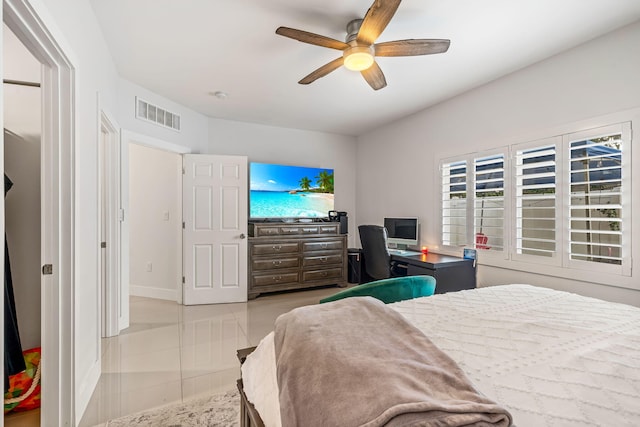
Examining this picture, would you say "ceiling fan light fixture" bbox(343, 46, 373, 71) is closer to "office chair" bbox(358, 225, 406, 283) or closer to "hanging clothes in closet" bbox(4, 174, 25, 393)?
"office chair" bbox(358, 225, 406, 283)

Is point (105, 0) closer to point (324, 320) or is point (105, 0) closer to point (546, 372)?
point (324, 320)

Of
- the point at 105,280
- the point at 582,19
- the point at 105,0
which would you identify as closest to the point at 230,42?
the point at 105,0

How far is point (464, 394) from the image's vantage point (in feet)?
2.24

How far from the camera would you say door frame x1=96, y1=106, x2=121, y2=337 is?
8.79ft

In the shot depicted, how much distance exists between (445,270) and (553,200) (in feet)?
3.69

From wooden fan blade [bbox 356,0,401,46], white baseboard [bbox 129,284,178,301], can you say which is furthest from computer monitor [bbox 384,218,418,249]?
white baseboard [bbox 129,284,178,301]

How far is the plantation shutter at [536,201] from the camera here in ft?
8.33

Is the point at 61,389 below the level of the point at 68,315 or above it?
below

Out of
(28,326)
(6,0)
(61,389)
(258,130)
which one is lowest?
(61,389)

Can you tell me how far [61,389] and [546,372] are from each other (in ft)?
7.21

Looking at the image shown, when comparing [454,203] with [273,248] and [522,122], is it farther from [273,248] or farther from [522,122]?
[273,248]

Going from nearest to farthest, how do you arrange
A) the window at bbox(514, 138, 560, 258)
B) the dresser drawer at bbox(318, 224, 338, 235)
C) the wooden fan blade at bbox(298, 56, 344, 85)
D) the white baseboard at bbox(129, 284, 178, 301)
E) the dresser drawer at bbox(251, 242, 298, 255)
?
the wooden fan blade at bbox(298, 56, 344, 85), the window at bbox(514, 138, 560, 258), the white baseboard at bbox(129, 284, 178, 301), the dresser drawer at bbox(251, 242, 298, 255), the dresser drawer at bbox(318, 224, 338, 235)

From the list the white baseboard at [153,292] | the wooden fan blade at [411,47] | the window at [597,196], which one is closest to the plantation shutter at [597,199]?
the window at [597,196]

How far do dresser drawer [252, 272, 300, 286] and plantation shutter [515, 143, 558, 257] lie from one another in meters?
2.83
